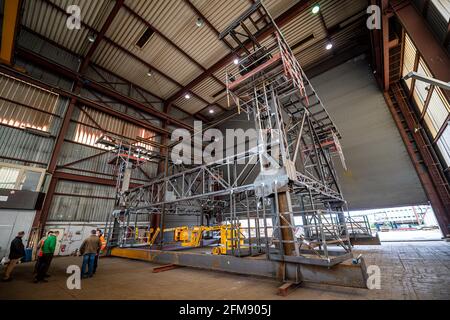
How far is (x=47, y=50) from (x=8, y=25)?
9.55 m

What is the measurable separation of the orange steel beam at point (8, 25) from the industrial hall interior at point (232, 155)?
0.08 metres

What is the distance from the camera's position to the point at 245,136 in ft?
72.9

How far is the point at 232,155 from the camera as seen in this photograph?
10.8 metres

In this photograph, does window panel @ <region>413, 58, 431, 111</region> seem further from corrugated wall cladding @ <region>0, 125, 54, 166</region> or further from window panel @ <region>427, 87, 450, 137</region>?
corrugated wall cladding @ <region>0, 125, 54, 166</region>

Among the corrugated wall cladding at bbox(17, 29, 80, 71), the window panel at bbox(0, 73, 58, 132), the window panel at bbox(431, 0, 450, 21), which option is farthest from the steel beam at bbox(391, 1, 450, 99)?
A: the window panel at bbox(0, 73, 58, 132)

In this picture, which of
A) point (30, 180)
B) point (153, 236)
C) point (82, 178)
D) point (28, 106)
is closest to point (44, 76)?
point (28, 106)

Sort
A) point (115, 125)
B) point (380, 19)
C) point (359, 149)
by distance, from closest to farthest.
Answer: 1. point (380, 19)
2. point (359, 149)
3. point (115, 125)

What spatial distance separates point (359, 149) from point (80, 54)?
2553cm

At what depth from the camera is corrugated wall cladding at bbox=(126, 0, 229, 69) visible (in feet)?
43.6

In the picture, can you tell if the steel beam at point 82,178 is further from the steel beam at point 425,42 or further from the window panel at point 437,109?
the window panel at point 437,109

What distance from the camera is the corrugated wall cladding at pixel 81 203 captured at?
14.0 m

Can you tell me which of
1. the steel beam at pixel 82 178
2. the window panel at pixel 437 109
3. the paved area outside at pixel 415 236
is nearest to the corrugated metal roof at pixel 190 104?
the steel beam at pixel 82 178
